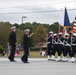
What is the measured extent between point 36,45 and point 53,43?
8374 cm

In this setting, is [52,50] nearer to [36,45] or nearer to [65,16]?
A: [65,16]

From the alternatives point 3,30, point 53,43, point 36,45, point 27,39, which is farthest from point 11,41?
point 36,45

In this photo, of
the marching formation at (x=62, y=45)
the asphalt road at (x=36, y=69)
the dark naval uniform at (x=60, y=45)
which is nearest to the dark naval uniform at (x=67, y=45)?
the marching formation at (x=62, y=45)

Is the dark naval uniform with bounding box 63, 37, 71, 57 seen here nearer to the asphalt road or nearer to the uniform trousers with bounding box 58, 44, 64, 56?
the uniform trousers with bounding box 58, 44, 64, 56

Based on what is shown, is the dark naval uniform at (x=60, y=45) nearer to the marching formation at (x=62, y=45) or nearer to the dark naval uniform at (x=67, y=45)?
the marching formation at (x=62, y=45)

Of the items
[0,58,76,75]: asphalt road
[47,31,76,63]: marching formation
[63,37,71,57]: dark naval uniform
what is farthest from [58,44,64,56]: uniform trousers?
[0,58,76,75]: asphalt road

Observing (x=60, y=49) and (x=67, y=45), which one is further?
(x=60, y=49)

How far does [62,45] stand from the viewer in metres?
19.7

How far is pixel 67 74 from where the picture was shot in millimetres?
12461

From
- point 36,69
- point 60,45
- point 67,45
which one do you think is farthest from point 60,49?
point 36,69

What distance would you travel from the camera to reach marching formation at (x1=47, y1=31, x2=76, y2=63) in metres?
19.1

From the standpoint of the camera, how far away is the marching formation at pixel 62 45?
19.1m

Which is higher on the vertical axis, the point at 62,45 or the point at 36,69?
the point at 62,45

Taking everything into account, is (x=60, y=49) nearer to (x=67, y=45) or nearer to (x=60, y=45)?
(x=60, y=45)
